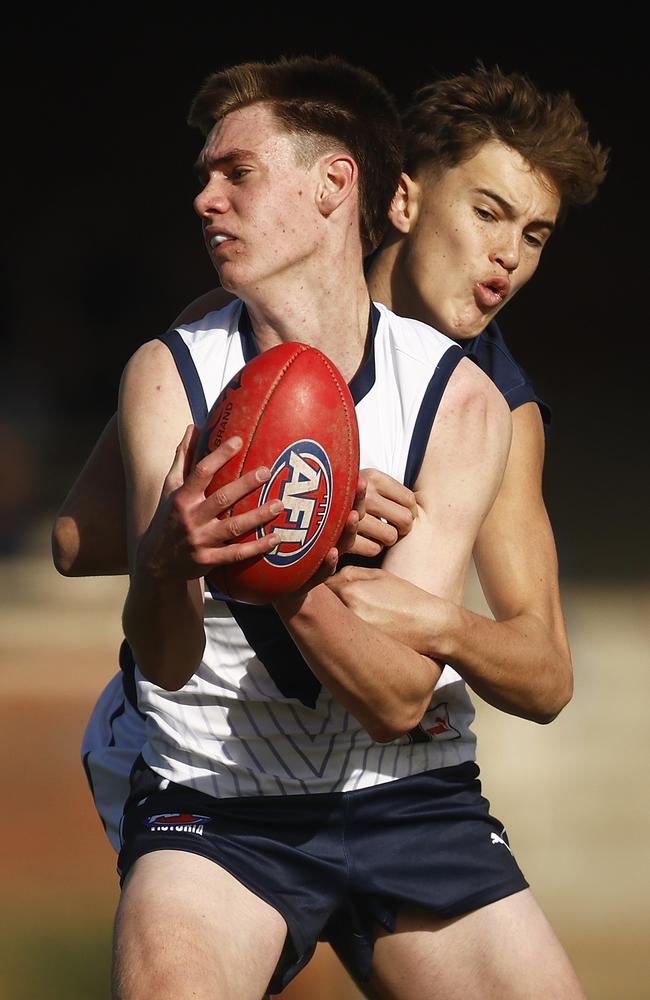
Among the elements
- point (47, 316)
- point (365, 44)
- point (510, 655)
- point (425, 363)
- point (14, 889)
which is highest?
point (365, 44)

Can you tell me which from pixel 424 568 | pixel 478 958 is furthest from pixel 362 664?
pixel 478 958

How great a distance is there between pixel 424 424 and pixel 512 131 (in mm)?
852

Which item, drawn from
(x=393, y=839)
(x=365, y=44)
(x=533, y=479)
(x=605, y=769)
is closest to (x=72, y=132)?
(x=365, y=44)

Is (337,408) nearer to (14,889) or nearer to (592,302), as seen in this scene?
(14,889)

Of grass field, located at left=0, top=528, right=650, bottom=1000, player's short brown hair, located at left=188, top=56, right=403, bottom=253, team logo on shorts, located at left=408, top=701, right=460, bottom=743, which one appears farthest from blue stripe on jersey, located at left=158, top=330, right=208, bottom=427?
grass field, located at left=0, top=528, right=650, bottom=1000

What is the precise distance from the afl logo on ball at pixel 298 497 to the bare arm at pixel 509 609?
215 mm

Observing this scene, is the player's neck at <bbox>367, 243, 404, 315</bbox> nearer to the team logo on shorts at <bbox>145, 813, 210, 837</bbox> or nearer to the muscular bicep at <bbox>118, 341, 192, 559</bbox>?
the muscular bicep at <bbox>118, 341, 192, 559</bbox>

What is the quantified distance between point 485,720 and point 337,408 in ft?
11.6

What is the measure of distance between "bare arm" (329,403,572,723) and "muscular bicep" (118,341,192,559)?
0.28 m

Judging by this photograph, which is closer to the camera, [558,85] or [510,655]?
[510,655]

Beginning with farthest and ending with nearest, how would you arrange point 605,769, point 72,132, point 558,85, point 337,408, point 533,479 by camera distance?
point 72,132 → point 558,85 → point 605,769 → point 533,479 → point 337,408

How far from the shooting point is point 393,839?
2135 mm

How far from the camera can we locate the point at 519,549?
247 cm

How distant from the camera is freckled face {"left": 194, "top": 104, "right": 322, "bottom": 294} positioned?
2.09 m
